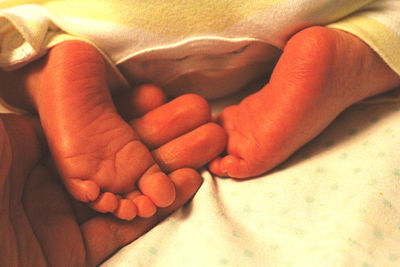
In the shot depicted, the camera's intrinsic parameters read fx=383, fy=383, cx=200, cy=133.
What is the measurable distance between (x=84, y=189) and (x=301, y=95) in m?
0.37

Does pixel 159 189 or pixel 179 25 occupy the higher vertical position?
pixel 179 25

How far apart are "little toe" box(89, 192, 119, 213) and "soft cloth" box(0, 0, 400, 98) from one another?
0.26 meters

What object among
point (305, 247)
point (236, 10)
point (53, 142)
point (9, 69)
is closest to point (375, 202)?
point (305, 247)

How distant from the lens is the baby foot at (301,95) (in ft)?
2.01

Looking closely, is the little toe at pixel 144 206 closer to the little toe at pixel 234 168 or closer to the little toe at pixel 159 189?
the little toe at pixel 159 189

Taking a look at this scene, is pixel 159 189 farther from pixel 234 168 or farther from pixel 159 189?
pixel 234 168

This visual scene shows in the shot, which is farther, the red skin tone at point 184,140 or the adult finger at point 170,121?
the adult finger at point 170,121

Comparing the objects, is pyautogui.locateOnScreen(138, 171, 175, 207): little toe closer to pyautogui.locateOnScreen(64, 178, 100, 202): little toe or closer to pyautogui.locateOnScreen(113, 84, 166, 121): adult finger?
A: pyautogui.locateOnScreen(64, 178, 100, 202): little toe

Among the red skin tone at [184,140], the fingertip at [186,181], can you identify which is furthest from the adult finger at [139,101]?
the fingertip at [186,181]

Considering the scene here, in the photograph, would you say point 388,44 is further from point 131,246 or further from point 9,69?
point 9,69

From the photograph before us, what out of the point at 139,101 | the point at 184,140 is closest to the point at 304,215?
the point at 184,140

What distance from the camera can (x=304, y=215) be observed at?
1.93 ft

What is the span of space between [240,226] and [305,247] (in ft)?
0.36

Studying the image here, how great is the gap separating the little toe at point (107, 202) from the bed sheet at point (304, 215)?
0.07 m
